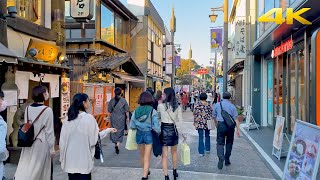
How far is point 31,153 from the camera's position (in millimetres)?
4855

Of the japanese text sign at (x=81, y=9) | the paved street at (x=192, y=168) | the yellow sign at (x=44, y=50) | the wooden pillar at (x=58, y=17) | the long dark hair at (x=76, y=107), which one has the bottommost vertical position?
the paved street at (x=192, y=168)

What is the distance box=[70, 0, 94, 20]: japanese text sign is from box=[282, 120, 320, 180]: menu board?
929 cm

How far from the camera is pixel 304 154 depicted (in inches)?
198

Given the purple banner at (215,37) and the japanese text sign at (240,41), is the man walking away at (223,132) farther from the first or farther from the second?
the purple banner at (215,37)

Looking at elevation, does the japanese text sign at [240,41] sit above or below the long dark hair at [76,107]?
above

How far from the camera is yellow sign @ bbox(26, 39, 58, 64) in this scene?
9384 millimetres

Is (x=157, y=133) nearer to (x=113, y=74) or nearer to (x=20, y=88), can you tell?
(x=20, y=88)

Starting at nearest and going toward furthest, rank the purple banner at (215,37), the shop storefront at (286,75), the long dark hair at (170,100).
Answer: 1. the long dark hair at (170,100)
2. the shop storefront at (286,75)
3. the purple banner at (215,37)

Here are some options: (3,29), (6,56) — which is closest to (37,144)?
(6,56)

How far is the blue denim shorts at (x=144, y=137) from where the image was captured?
635 centimetres

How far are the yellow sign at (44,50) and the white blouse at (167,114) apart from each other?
4.50 m

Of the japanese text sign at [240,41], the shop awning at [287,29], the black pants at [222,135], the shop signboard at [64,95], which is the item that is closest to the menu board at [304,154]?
the black pants at [222,135]

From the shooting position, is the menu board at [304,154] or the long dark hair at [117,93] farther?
the long dark hair at [117,93]

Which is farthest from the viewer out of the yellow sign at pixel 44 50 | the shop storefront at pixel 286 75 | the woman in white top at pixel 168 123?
the shop storefront at pixel 286 75
